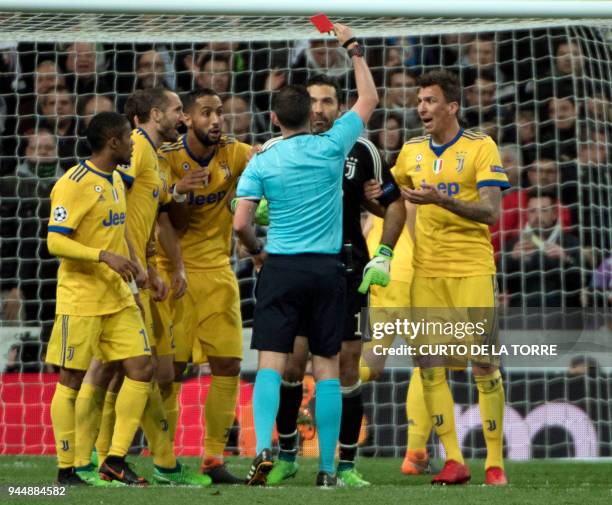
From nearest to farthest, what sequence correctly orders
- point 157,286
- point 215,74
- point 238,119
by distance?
1. point 157,286
2. point 238,119
3. point 215,74

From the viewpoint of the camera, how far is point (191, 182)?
7.00 m

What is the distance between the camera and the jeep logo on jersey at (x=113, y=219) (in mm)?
A: 6375

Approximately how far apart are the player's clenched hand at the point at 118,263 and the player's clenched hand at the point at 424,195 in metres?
1.43

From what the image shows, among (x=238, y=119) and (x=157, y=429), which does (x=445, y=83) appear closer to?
(x=157, y=429)

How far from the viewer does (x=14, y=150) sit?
34.9 ft

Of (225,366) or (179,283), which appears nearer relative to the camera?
(179,283)

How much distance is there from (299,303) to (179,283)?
119cm

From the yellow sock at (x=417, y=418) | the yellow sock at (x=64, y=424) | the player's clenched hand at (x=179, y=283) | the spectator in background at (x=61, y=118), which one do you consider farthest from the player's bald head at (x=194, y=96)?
the spectator in background at (x=61, y=118)

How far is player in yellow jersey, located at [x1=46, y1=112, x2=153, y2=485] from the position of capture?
6238 millimetres

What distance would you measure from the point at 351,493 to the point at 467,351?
1457 mm

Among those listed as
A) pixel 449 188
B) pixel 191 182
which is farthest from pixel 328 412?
pixel 191 182

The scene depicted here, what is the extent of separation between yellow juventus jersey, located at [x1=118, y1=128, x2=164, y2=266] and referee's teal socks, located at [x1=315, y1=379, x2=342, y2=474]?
4.48 ft

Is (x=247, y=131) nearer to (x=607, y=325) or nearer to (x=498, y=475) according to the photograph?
(x=607, y=325)

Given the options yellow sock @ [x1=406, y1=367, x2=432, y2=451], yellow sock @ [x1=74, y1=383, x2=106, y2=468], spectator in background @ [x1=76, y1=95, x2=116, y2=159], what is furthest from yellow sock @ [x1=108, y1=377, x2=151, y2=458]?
spectator in background @ [x1=76, y1=95, x2=116, y2=159]
